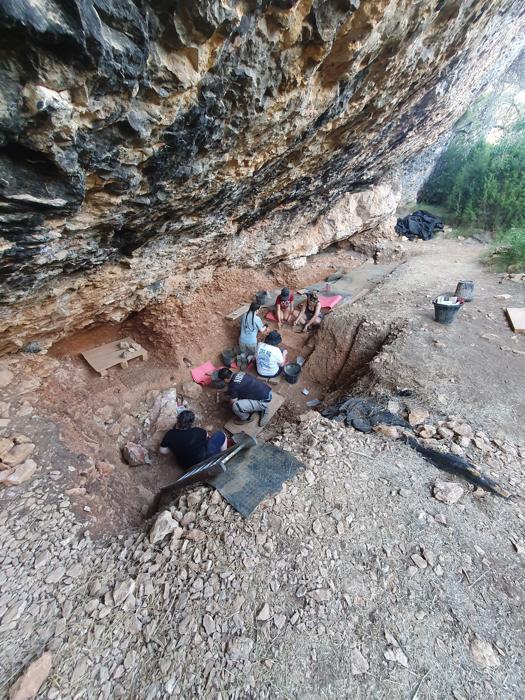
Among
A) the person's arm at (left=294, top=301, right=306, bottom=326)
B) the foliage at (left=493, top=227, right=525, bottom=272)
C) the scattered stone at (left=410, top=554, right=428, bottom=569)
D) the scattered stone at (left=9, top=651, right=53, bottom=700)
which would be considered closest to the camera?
the scattered stone at (left=9, top=651, right=53, bottom=700)

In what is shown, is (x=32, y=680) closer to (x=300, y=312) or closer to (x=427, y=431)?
(x=427, y=431)

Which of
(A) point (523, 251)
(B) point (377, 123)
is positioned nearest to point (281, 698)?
(B) point (377, 123)

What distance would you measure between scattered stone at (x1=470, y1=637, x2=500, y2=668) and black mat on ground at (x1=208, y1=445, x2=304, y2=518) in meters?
1.59

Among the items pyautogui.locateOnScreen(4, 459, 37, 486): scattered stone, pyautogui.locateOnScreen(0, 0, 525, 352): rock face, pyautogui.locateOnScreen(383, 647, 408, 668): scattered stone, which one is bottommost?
pyautogui.locateOnScreen(383, 647, 408, 668): scattered stone

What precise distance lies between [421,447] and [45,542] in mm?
3671

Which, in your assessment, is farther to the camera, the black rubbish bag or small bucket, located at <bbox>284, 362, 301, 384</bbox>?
the black rubbish bag

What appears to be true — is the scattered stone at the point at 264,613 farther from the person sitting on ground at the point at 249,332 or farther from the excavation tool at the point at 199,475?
the person sitting on ground at the point at 249,332

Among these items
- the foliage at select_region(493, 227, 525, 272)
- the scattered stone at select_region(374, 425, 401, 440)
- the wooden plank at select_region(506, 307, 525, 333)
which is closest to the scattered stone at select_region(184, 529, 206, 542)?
the scattered stone at select_region(374, 425, 401, 440)

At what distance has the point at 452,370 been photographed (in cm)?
427

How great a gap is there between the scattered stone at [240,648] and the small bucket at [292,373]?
400 cm

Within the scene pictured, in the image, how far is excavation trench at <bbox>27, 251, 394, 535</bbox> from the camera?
337cm

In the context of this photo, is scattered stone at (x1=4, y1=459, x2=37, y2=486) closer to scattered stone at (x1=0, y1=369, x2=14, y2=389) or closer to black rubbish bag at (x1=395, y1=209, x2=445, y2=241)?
scattered stone at (x1=0, y1=369, x2=14, y2=389)

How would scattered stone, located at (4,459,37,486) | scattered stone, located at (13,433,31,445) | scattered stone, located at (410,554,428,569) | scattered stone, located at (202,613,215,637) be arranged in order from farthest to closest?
scattered stone, located at (13,433,31,445), scattered stone, located at (4,459,37,486), scattered stone, located at (410,554,428,569), scattered stone, located at (202,613,215,637)

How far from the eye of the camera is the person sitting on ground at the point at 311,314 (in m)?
6.24
